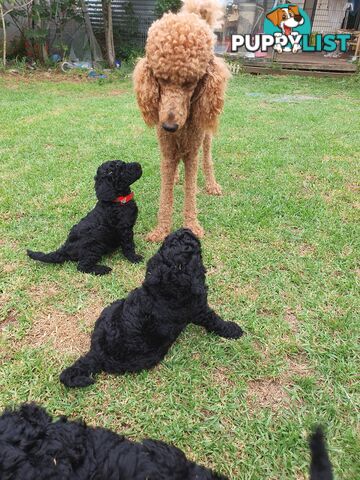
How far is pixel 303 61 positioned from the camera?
38.0 ft

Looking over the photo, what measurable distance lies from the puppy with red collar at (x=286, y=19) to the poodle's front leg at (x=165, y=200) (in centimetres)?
1055

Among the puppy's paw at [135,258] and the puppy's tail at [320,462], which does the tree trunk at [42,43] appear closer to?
the puppy's paw at [135,258]

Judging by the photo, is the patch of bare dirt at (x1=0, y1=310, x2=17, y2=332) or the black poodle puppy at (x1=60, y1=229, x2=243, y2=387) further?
the patch of bare dirt at (x1=0, y1=310, x2=17, y2=332)

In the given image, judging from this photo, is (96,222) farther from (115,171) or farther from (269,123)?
(269,123)

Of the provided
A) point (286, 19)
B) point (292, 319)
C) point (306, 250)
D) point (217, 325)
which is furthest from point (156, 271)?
point (286, 19)

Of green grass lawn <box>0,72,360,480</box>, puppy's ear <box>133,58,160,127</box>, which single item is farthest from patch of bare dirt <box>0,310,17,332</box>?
puppy's ear <box>133,58,160,127</box>

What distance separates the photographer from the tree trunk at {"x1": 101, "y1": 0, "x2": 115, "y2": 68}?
10.8 metres

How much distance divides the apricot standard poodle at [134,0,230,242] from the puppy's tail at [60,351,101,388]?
1.54m

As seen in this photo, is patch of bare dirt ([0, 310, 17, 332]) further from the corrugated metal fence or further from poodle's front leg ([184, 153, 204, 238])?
the corrugated metal fence

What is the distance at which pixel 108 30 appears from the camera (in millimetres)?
11164

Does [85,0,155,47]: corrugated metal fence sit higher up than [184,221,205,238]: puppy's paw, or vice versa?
[85,0,155,47]: corrugated metal fence

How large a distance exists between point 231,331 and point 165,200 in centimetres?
151

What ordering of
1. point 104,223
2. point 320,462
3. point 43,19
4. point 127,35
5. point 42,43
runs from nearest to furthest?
point 320,462 → point 104,223 → point 43,19 → point 42,43 → point 127,35

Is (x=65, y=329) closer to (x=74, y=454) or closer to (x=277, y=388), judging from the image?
(x=74, y=454)
